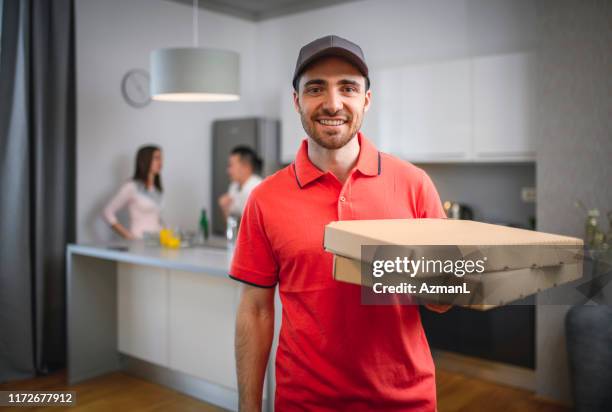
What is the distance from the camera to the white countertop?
116 inches

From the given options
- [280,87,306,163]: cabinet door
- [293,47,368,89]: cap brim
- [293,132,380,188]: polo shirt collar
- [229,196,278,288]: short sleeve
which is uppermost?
[280,87,306,163]: cabinet door

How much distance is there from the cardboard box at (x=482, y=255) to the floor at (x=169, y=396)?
2.70m

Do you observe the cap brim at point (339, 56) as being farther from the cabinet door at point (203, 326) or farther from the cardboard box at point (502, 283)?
the cabinet door at point (203, 326)

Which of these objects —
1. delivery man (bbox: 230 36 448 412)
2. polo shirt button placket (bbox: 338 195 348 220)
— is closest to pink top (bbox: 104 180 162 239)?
delivery man (bbox: 230 36 448 412)

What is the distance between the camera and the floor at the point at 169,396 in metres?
3.29

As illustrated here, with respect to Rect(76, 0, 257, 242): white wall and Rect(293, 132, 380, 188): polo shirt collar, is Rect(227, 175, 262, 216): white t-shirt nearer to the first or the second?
Rect(76, 0, 257, 242): white wall

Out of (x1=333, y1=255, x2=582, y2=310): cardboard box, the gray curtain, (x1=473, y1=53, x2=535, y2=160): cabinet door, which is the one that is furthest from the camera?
(x1=473, y1=53, x2=535, y2=160): cabinet door

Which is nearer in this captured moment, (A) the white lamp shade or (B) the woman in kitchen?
(A) the white lamp shade

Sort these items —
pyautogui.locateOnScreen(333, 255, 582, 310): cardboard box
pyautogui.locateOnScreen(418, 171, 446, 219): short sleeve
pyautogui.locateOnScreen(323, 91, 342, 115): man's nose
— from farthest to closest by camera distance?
pyautogui.locateOnScreen(418, 171, 446, 219): short sleeve, pyautogui.locateOnScreen(323, 91, 342, 115): man's nose, pyautogui.locateOnScreen(333, 255, 582, 310): cardboard box

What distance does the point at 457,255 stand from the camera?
734 mm

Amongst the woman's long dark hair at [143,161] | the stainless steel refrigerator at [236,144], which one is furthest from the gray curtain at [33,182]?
the stainless steel refrigerator at [236,144]

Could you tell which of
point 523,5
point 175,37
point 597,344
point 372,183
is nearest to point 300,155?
point 372,183

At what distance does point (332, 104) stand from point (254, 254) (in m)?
0.41

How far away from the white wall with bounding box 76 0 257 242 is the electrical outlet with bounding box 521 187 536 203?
293 cm
